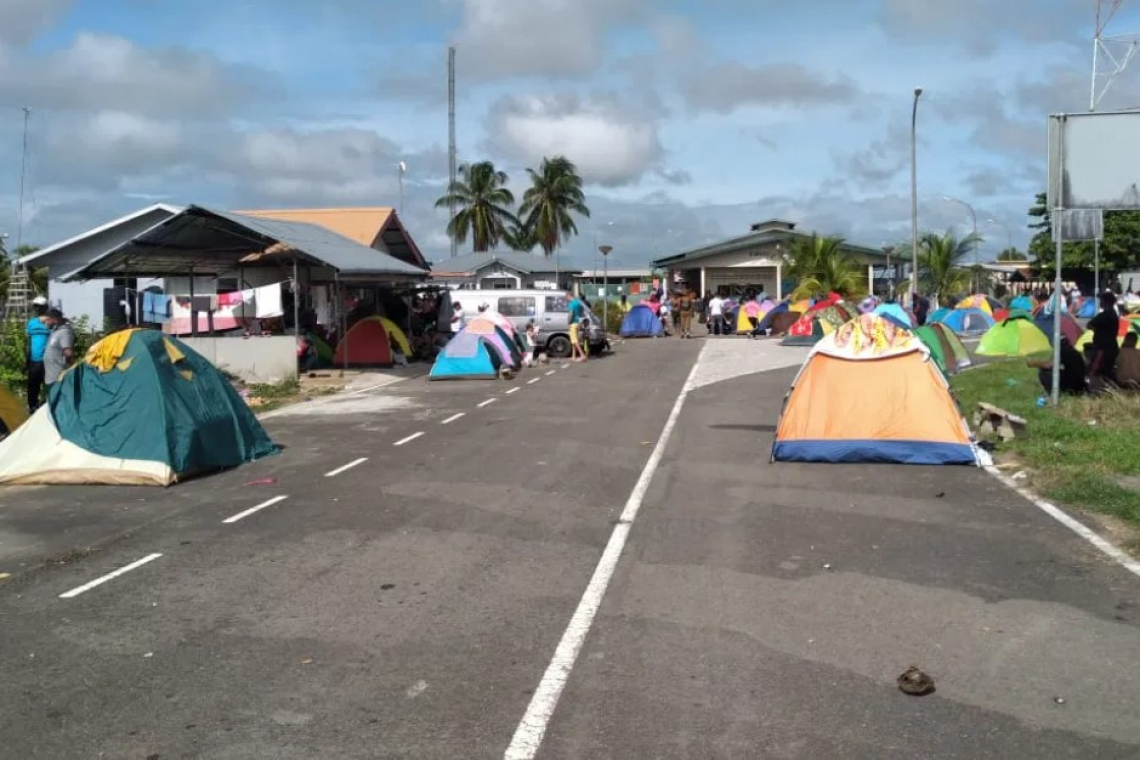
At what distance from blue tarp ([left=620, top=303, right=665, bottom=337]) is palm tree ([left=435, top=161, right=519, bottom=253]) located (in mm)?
28153

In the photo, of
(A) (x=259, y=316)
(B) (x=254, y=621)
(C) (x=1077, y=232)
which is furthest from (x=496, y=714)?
(A) (x=259, y=316)

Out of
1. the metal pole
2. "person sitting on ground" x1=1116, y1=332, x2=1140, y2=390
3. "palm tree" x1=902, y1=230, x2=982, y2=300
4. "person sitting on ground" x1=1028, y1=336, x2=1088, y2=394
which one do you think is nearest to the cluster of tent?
"person sitting on ground" x1=1028, y1=336, x2=1088, y2=394

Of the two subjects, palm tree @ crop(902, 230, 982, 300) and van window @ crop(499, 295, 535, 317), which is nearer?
van window @ crop(499, 295, 535, 317)

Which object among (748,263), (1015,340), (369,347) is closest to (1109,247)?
(748,263)

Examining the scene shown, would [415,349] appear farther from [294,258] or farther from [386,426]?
[386,426]

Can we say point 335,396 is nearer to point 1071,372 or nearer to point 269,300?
point 269,300

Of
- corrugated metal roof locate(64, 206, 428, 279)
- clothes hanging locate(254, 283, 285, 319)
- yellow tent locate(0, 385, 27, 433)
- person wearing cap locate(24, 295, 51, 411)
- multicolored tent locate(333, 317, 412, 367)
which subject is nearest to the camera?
yellow tent locate(0, 385, 27, 433)

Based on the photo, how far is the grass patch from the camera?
30.7 ft

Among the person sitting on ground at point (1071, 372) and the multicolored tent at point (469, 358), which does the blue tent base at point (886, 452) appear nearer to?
the person sitting on ground at point (1071, 372)

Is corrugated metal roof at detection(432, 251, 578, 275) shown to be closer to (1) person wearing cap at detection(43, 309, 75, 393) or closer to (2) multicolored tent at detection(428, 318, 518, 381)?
(2) multicolored tent at detection(428, 318, 518, 381)

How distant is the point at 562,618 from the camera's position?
6.29 metres

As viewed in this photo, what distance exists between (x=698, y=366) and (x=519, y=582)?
19.3 m

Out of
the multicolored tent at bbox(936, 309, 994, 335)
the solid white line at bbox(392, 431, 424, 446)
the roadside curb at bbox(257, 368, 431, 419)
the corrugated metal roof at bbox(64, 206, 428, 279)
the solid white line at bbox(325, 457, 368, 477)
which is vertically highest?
the corrugated metal roof at bbox(64, 206, 428, 279)

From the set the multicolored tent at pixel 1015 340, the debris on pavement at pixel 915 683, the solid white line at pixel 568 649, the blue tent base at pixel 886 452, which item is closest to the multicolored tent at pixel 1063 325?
the multicolored tent at pixel 1015 340
